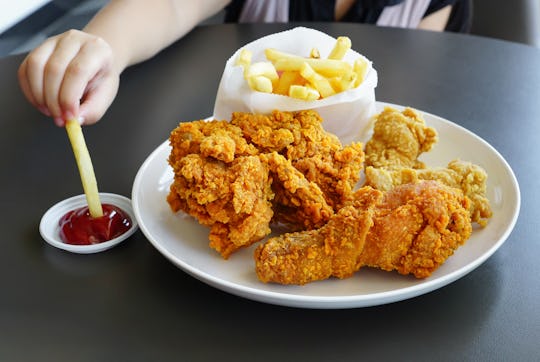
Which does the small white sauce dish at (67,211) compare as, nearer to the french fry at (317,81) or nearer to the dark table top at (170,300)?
the dark table top at (170,300)

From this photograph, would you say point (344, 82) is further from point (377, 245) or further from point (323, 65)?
point (377, 245)

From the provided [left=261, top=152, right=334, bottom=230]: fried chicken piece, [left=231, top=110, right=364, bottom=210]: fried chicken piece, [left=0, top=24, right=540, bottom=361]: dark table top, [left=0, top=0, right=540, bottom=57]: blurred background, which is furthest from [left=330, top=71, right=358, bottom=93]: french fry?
[left=0, top=0, right=540, bottom=57]: blurred background

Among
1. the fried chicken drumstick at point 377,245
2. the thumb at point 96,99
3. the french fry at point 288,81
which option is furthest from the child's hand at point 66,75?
the fried chicken drumstick at point 377,245

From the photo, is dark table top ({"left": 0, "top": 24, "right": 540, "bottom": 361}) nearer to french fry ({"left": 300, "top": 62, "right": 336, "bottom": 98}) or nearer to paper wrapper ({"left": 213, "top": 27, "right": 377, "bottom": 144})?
paper wrapper ({"left": 213, "top": 27, "right": 377, "bottom": 144})

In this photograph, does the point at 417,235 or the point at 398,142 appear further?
the point at 398,142

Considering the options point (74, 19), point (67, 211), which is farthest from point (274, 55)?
point (74, 19)

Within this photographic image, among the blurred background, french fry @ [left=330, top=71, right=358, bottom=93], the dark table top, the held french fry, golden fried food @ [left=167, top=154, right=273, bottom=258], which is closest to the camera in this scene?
the dark table top

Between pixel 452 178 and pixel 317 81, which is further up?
pixel 317 81
